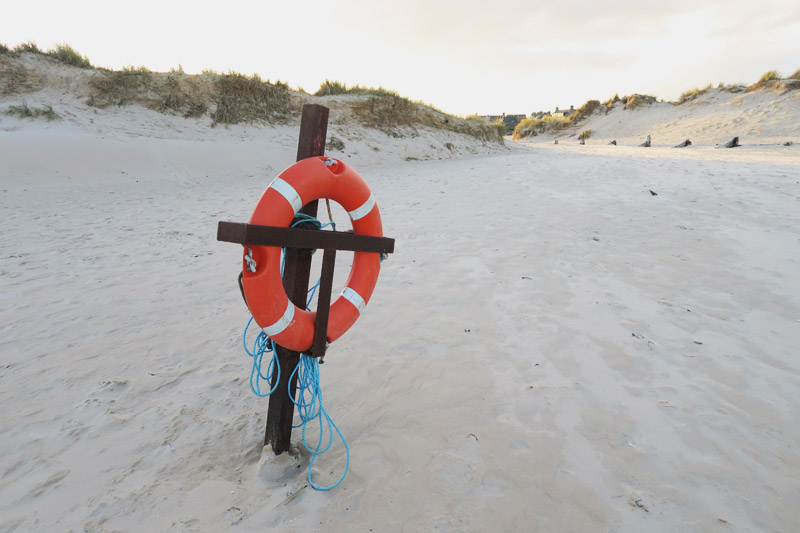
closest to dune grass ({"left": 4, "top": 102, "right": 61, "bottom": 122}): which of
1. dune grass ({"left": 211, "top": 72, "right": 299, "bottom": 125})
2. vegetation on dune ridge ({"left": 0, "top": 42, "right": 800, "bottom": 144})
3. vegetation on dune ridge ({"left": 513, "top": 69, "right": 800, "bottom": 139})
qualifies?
vegetation on dune ridge ({"left": 0, "top": 42, "right": 800, "bottom": 144})

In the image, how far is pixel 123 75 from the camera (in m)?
9.62

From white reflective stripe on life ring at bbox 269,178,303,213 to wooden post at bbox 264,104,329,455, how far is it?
13 centimetres

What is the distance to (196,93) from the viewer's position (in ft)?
33.7

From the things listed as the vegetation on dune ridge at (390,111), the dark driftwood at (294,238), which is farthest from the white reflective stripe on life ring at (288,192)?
the vegetation on dune ridge at (390,111)

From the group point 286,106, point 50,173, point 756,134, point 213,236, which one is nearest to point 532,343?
point 213,236

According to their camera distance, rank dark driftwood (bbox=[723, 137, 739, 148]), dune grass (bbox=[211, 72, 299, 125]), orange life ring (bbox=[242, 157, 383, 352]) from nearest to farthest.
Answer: orange life ring (bbox=[242, 157, 383, 352])
dune grass (bbox=[211, 72, 299, 125])
dark driftwood (bbox=[723, 137, 739, 148])

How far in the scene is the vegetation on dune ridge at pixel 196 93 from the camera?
9227mm

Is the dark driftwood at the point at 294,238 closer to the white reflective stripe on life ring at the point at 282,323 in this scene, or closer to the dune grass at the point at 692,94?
the white reflective stripe on life ring at the point at 282,323

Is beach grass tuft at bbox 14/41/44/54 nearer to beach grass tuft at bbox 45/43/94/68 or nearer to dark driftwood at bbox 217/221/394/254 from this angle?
beach grass tuft at bbox 45/43/94/68

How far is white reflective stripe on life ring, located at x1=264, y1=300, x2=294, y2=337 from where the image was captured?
1440 millimetres

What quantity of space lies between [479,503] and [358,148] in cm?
1106

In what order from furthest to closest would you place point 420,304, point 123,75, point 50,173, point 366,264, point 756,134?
point 756,134, point 123,75, point 50,173, point 420,304, point 366,264

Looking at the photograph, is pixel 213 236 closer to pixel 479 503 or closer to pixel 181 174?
pixel 479 503

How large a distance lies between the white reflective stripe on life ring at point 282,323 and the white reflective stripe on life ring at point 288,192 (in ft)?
1.31
